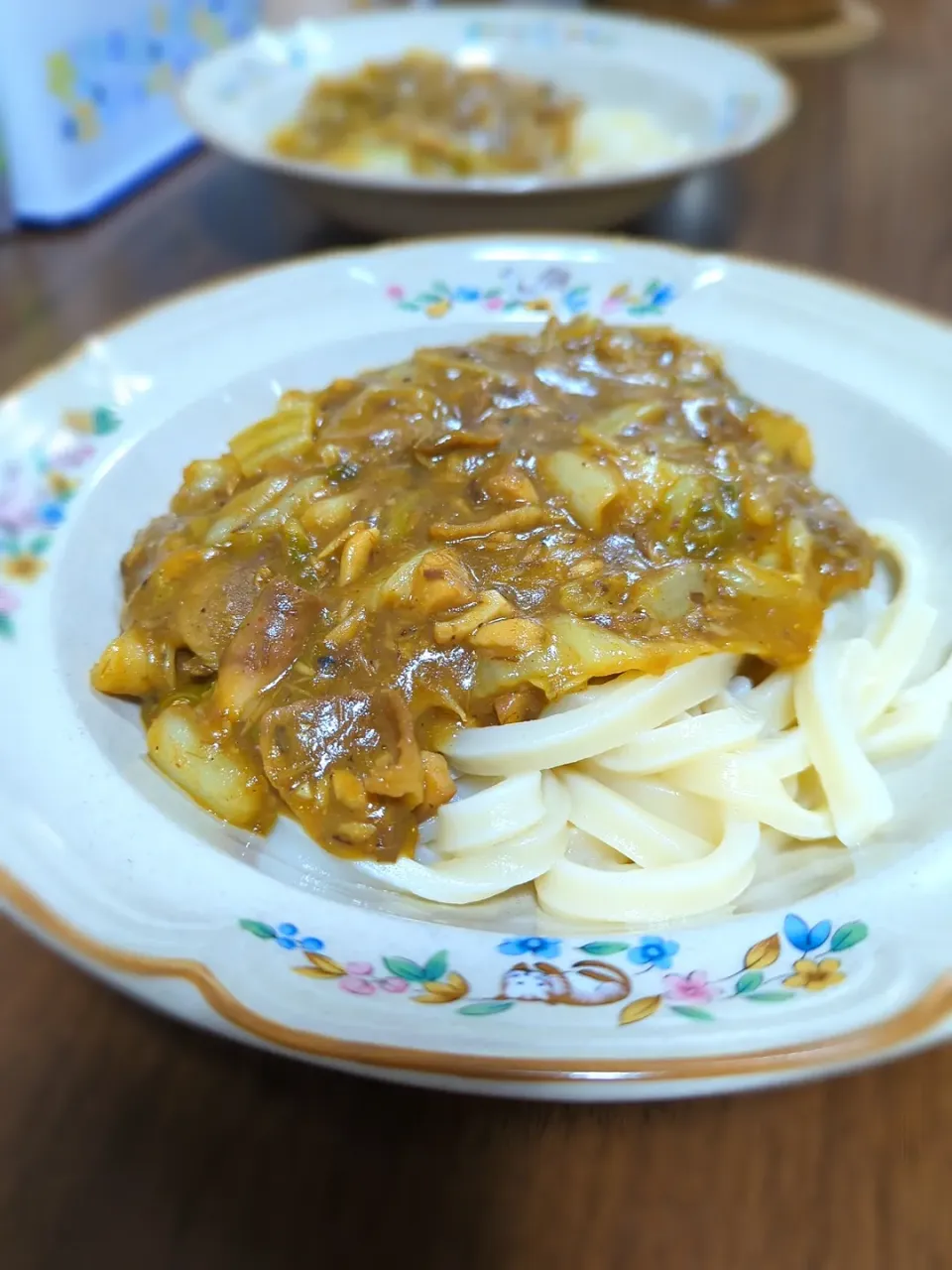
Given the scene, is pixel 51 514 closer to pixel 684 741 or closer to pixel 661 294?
pixel 684 741

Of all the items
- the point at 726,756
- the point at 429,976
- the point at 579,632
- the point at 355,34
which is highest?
the point at 355,34

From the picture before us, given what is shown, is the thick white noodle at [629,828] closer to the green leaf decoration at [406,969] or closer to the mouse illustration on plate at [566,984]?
the mouse illustration on plate at [566,984]

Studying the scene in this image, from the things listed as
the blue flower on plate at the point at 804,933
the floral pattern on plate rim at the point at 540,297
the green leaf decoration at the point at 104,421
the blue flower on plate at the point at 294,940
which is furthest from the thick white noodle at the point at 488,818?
the floral pattern on plate rim at the point at 540,297

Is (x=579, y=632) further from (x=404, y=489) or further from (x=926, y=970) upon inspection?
(x=926, y=970)

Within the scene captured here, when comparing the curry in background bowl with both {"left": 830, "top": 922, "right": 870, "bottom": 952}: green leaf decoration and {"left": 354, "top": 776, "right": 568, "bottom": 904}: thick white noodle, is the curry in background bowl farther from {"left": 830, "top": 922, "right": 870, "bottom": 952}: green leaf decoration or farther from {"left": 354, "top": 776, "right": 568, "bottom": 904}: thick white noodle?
{"left": 830, "top": 922, "right": 870, "bottom": 952}: green leaf decoration

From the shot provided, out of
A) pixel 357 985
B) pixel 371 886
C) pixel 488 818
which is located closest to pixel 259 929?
pixel 357 985

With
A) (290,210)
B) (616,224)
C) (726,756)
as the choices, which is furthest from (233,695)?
(290,210)

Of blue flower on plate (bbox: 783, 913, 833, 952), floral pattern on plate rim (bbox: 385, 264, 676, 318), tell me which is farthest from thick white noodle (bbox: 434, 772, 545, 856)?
floral pattern on plate rim (bbox: 385, 264, 676, 318)
